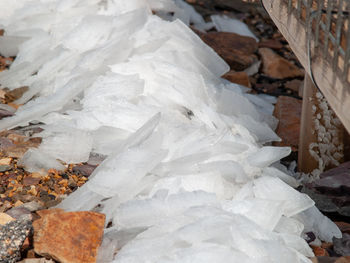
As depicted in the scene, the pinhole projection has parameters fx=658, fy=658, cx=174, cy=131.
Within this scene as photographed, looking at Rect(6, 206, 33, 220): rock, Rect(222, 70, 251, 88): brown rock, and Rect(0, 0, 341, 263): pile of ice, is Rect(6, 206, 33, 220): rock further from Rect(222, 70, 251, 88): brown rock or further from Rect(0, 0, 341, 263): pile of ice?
Rect(222, 70, 251, 88): brown rock

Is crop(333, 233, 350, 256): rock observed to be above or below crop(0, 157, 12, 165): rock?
below

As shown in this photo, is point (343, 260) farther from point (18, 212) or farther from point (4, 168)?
point (4, 168)

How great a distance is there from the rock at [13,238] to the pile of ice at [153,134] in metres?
0.27

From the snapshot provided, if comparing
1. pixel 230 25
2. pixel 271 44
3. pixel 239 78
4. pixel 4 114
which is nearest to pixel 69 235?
pixel 4 114

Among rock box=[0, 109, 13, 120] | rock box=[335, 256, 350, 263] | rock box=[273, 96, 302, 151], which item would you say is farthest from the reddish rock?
rock box=[0, 109, 13, 120]

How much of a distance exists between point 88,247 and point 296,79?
8.87 ft

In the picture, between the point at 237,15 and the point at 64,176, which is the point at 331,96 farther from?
the point at 237,15

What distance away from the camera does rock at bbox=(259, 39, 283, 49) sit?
507 centimetres

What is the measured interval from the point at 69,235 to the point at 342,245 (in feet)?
3.47

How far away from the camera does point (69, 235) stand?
2.25 meters

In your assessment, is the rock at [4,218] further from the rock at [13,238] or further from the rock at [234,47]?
the rock at [234,47]

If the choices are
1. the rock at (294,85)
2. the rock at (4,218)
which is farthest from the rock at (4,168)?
the rock at (294,85)

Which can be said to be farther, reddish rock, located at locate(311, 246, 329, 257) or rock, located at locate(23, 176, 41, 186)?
rock, located at locate(23, 176, 41, 186)

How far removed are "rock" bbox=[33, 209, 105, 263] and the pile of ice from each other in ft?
0.19
